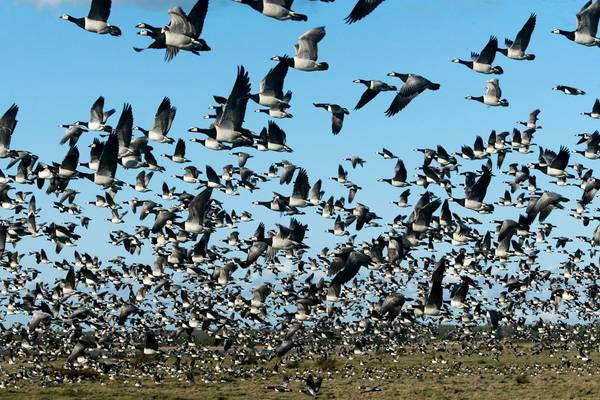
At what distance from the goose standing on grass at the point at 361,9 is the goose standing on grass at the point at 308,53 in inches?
139

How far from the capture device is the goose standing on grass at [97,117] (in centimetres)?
3325

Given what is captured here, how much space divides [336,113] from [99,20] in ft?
34.3

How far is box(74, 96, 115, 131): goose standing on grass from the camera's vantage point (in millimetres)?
33250

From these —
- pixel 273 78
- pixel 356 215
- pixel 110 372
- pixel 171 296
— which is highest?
pixel 273 78

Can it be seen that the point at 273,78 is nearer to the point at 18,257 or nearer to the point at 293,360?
the point at 18,257

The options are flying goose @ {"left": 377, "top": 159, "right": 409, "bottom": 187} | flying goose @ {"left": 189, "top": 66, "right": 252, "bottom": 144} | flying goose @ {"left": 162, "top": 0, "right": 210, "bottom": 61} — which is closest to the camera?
flying goose @ {"left": 162, "top": 0, "right": 210, "bottom": 61}

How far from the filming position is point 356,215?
3969 centimetres

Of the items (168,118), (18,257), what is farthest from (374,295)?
(168,118)

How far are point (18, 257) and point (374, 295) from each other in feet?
64.1

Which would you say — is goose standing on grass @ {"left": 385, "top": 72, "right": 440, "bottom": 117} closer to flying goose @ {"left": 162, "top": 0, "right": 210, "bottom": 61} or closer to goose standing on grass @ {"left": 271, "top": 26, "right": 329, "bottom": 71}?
goose standing on grass @ {"left": 271, "top": 26, "right": 329, "bottom": 71}

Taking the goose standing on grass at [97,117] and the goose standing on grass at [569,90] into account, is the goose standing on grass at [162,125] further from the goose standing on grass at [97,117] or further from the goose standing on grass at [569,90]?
the goose standing on grass at [569,90]

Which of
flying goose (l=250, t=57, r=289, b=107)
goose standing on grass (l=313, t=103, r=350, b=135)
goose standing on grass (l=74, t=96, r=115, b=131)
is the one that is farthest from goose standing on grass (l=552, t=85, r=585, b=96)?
goose standing on grass (l=74, t=96, r=115, b=131)

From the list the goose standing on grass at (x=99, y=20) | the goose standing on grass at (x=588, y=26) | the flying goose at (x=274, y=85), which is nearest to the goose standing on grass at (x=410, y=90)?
the flying goose at (x=274, y=85)

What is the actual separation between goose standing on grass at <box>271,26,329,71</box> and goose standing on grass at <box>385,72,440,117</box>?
2.20 meters
